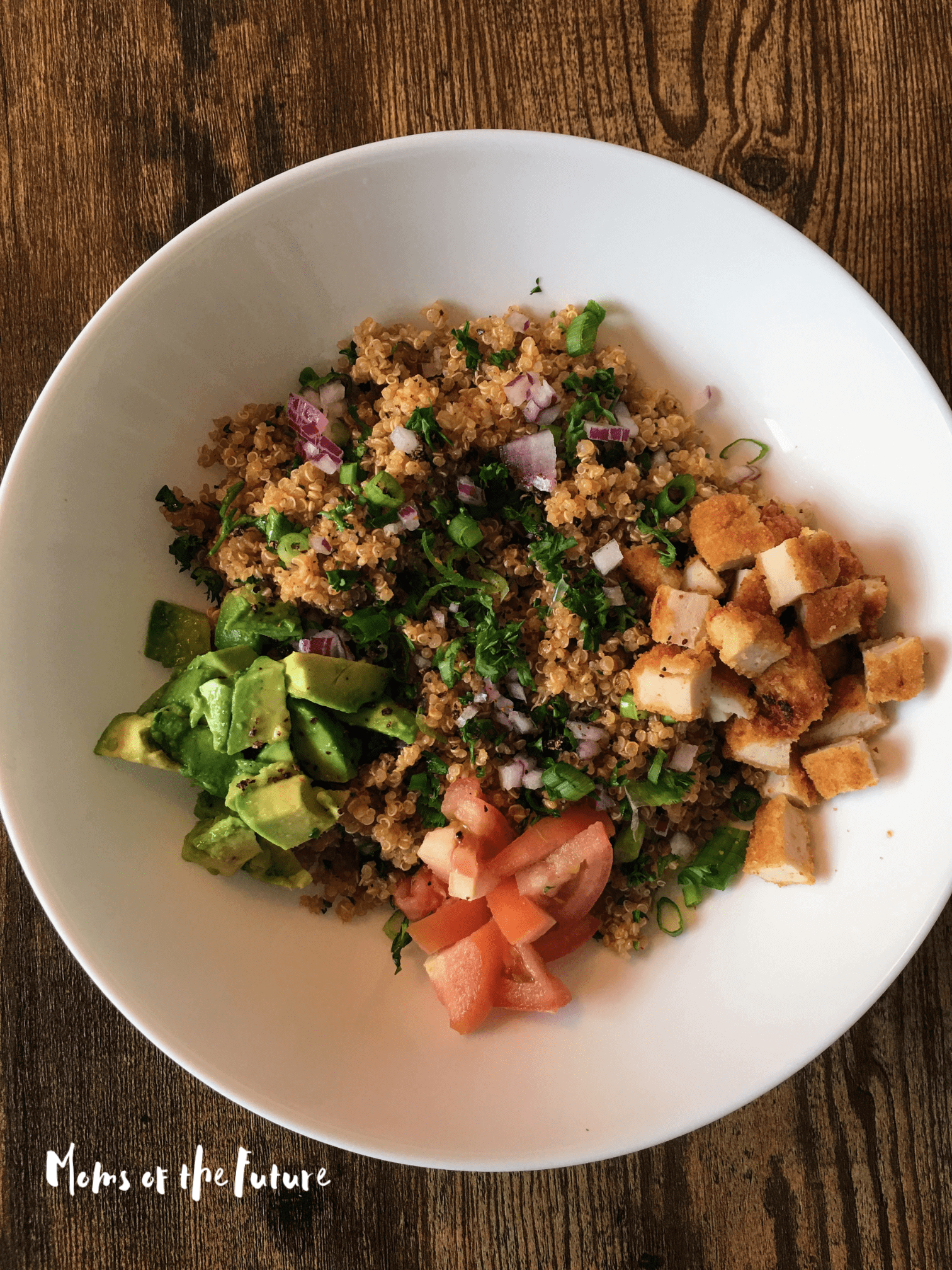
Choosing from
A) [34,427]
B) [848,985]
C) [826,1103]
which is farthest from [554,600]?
[826,1103]

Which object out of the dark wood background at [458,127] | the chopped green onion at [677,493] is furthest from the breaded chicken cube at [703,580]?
the dark wood background at [458,127]

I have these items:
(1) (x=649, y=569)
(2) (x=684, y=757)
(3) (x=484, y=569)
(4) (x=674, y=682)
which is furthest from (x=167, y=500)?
(2) (x=684, y=757)

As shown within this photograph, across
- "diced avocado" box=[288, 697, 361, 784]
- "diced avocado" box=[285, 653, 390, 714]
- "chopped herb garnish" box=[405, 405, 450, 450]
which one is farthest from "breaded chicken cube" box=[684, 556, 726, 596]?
"diced avocado" box=[288, 697, 361, 784]

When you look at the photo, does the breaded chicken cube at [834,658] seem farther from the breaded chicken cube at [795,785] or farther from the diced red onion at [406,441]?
the diced red onion at [406,441]

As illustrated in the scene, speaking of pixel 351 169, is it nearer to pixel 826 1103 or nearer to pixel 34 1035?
pixel 34 1035

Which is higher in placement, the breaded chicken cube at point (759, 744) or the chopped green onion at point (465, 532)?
the chopped green onion at point (465, 532)

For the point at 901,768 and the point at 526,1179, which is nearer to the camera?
the point at 901,768

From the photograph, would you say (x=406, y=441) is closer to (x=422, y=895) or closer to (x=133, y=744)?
(x=133, y=744)
